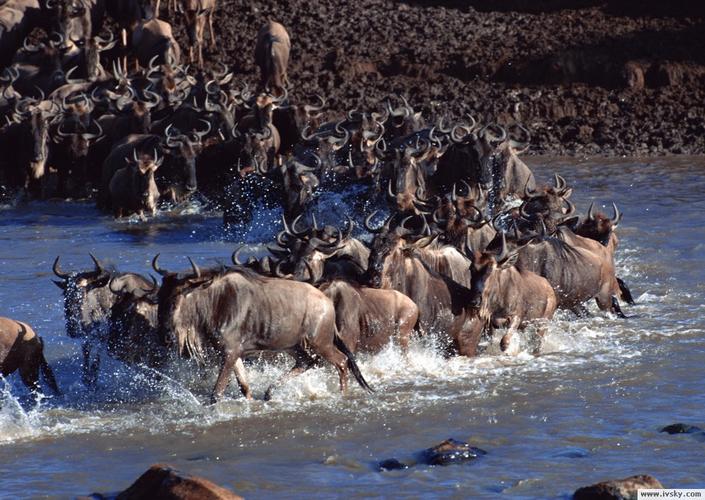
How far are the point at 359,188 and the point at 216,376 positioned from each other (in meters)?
7.37

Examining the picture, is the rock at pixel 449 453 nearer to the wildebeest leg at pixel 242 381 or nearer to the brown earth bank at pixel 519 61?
the wildebeest leg at pixel 242 381

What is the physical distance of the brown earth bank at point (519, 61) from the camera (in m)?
25.7

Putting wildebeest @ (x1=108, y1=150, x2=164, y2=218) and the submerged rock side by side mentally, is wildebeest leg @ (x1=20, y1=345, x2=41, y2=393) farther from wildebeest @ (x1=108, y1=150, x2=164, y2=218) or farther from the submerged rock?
wildebeest @ (x1=108, y1=150, x2=164, y2=218)

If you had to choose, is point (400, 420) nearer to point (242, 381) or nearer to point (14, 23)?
point (242, 381)

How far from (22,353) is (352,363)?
2.48 metres

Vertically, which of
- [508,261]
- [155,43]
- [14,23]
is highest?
[14,23]

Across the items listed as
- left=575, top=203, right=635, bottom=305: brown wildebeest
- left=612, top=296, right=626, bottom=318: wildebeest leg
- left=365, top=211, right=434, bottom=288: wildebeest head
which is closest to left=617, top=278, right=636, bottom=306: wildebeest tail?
left=575, top=203, right=635, bottom=305: brown wildebeest

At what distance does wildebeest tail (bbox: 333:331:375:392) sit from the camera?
10.8 m

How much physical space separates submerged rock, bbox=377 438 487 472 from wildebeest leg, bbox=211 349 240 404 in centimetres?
160

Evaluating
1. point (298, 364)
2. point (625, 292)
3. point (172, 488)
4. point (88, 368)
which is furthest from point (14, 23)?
point (172, 488)

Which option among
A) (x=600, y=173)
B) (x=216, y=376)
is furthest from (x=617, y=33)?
(x=216, y=376)

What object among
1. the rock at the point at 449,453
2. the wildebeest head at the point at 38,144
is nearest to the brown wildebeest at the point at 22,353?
the rock at the point at 449,453

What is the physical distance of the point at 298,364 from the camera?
1094cm

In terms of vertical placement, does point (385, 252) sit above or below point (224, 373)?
above
